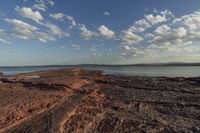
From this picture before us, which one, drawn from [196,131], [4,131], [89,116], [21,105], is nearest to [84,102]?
[89,116]

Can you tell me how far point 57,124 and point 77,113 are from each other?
2.06m

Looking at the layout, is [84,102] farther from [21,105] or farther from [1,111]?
[1,111]

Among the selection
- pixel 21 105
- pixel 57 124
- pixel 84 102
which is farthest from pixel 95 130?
pixel 21 105

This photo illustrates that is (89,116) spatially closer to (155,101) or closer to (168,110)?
(168,110)

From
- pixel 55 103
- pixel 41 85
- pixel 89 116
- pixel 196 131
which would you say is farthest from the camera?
pixel 41 85

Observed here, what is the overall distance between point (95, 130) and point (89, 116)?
1903mm

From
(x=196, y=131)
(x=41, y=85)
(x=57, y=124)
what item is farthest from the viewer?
(x=41, y=85)

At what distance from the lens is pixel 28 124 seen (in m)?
9.05

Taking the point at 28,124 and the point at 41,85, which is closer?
the point at 28,124

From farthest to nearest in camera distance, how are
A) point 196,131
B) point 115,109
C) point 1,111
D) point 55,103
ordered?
point 55,103 < point 115,109 < point 1,111 < point 196,131

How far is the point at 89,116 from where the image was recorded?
1025cm

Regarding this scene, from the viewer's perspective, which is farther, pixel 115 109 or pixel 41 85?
pixel 41 85

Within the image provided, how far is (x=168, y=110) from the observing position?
1145 cm

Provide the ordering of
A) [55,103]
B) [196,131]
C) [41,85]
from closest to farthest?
[196,131], [55,103], [41,85]
